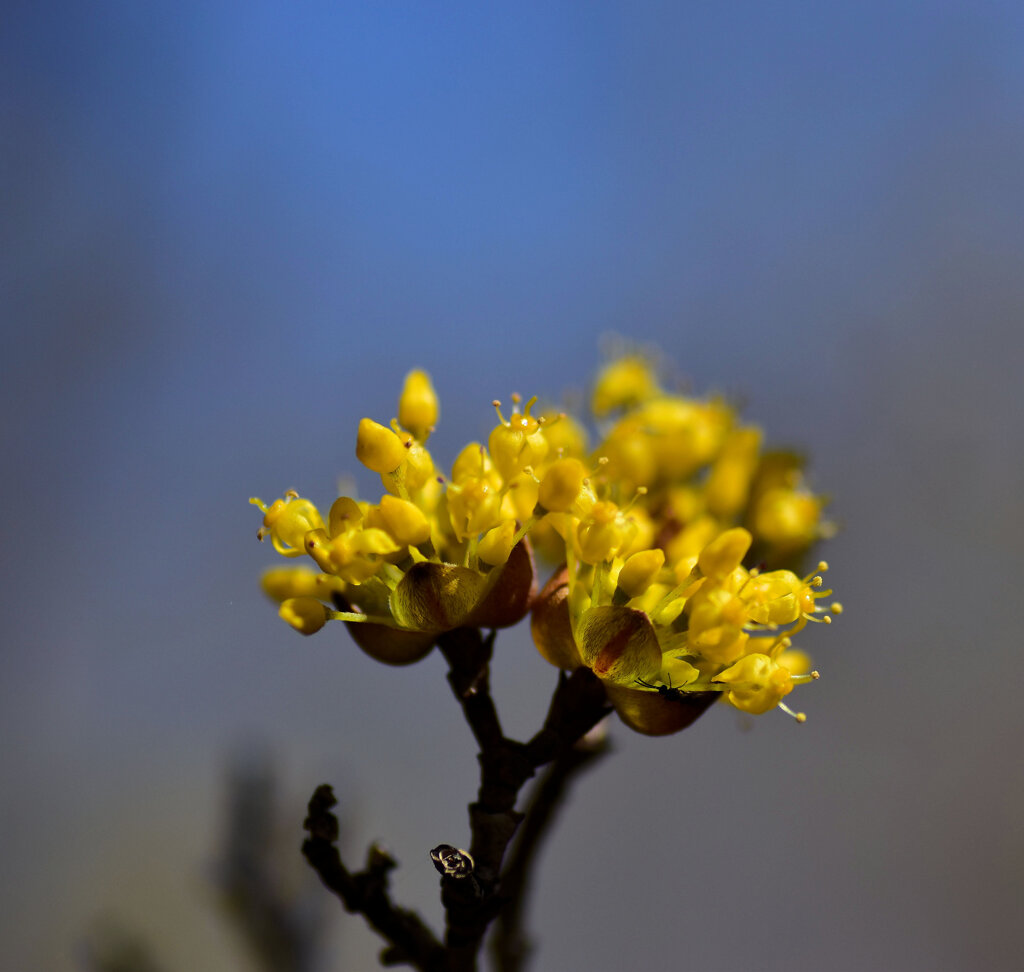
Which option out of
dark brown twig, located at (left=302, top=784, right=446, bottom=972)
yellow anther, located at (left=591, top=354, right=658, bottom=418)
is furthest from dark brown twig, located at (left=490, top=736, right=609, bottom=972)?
yellow anther, located at (left=591, top=354, right=658, bottom=418)

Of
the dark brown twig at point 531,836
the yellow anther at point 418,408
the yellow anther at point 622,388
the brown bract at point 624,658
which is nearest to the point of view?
the brown bract at point 624,658

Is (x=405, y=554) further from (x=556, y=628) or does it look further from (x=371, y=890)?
(x=371, y=890)

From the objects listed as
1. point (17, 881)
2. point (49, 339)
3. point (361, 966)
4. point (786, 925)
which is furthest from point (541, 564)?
point (49, 339)

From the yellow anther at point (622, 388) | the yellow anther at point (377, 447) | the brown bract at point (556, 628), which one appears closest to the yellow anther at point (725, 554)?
the brown bract at point (556, 628)

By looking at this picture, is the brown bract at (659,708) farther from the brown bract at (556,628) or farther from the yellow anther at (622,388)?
the yellow anther at (622,388)

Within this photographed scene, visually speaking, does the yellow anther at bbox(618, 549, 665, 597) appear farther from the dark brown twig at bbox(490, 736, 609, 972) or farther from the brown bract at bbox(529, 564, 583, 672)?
the dark brown twig at bbox(490, 736, 609, 972)

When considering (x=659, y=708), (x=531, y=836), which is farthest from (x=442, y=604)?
(x=531, y=836)

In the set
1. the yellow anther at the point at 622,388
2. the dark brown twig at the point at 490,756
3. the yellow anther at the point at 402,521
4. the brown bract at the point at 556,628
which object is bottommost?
the dark brown twig at the point at 490,756

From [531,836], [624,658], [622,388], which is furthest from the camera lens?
[622,388]

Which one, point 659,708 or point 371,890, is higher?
point 659,708
